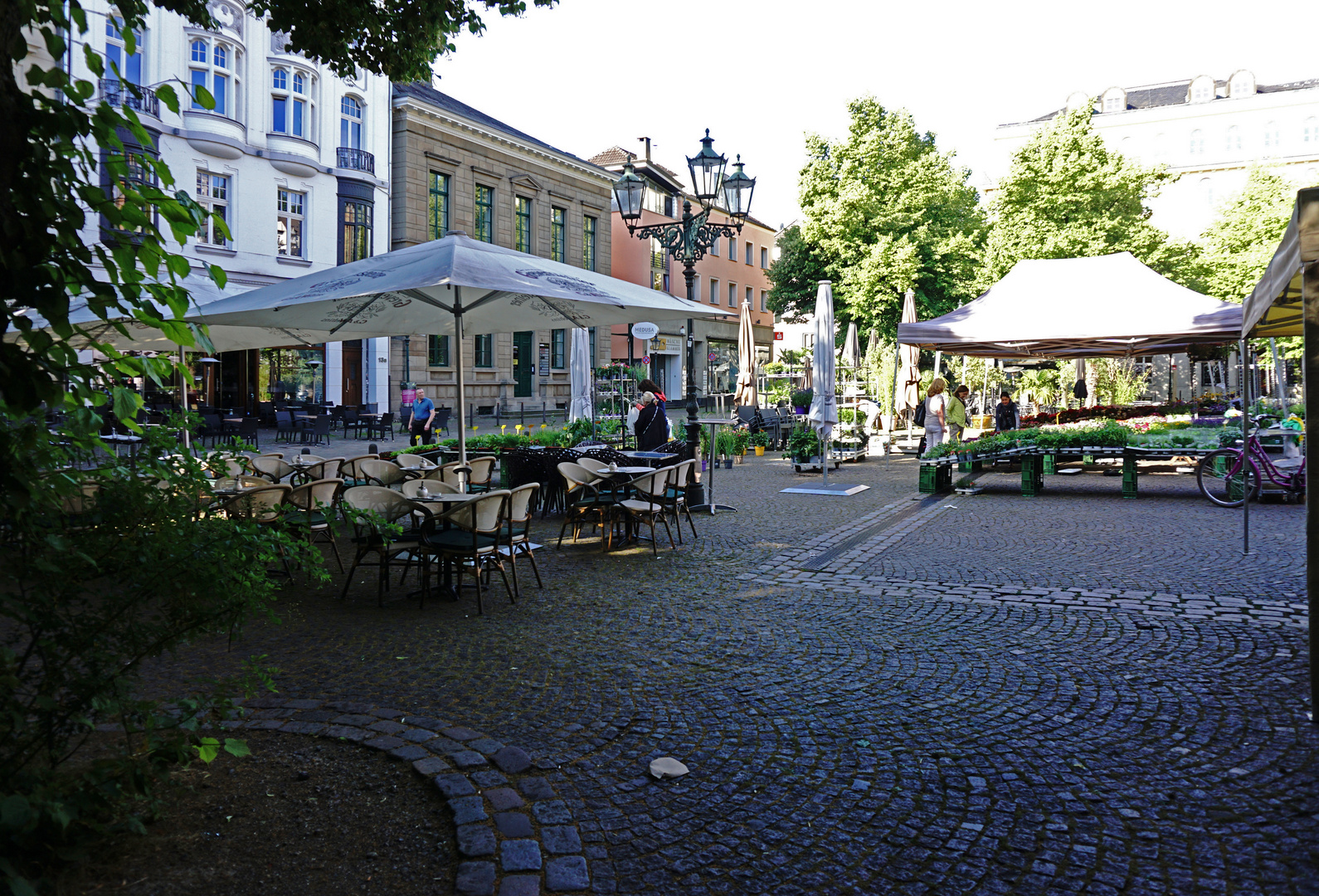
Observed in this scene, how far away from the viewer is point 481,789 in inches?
141

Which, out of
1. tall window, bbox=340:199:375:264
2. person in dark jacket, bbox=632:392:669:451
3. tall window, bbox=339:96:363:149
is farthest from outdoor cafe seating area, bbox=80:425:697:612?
tall window, bbox=339:96:363:149

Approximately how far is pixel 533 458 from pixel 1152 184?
3118 centimetres

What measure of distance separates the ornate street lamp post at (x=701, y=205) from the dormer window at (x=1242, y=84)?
67359 millimetres

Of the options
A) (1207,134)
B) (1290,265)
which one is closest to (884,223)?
(1290,265)

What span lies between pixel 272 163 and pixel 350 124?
392 centimetres

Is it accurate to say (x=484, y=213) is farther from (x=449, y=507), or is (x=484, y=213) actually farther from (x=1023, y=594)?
(x=1023, y=594)

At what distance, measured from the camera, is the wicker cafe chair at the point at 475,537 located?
6.84 metres

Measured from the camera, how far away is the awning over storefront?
4.20m

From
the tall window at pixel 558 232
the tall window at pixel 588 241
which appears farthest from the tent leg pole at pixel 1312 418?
the tall window at pixel 588 241

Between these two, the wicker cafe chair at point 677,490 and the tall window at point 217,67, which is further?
the tall window at point 217,67

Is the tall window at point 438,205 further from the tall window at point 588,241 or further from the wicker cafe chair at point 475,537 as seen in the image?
the wicker cafe chair at point 475,537

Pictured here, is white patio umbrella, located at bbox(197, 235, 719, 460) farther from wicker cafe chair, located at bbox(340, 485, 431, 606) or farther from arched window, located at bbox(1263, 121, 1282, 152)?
arched window, located at bbox(1263, 121, 1282, 152)

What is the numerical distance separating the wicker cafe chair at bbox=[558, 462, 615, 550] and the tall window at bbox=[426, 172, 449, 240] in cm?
2660

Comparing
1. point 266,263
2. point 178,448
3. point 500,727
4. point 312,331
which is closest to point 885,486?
point 312,331
